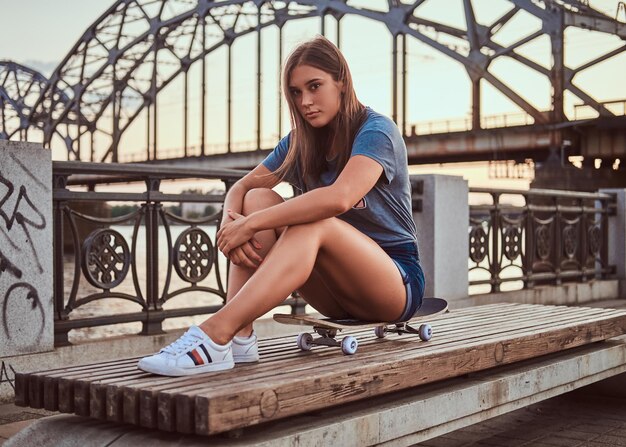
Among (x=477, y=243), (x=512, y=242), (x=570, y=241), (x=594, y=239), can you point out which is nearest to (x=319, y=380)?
(x=477, y=243)

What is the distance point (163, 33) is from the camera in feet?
164

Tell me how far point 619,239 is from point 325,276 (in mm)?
9084

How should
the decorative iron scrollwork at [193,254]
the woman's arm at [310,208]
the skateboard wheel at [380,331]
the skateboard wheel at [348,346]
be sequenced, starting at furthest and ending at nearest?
the decorative iron scrollwork at [193,254] → the skateboard wheel at [380,331] → the skateboard wheel at [348,346] → the woman's arm at [310,208]

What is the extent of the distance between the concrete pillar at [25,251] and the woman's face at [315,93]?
201cm

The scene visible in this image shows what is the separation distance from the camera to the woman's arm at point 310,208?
2.76 m

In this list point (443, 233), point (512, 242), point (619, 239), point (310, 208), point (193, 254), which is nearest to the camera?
point (310, 208)

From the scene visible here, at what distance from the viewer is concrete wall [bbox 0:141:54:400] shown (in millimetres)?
4449

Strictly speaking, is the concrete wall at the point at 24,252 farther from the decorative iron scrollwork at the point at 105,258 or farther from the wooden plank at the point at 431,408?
the wooden plank at the point at 431,408

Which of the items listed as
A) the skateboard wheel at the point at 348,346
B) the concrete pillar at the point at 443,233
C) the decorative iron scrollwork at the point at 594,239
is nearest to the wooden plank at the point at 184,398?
the skateboard wheel at the point at 348,346

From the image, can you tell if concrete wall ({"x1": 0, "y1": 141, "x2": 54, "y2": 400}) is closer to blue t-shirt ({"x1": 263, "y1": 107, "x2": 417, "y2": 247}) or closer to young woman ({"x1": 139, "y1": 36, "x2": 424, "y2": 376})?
young woman ({"x1": 139, "y1": 36, "x2": 424, "y2": 376})

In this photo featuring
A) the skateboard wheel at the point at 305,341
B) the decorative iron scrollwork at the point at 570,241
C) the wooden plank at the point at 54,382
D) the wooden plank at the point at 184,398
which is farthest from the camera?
the decorative iron scrollwork at the point at 570,241

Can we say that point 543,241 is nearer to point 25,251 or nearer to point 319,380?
point 25,251

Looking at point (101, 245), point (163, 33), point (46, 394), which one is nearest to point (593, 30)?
point (163, 33)

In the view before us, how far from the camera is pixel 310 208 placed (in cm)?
277
